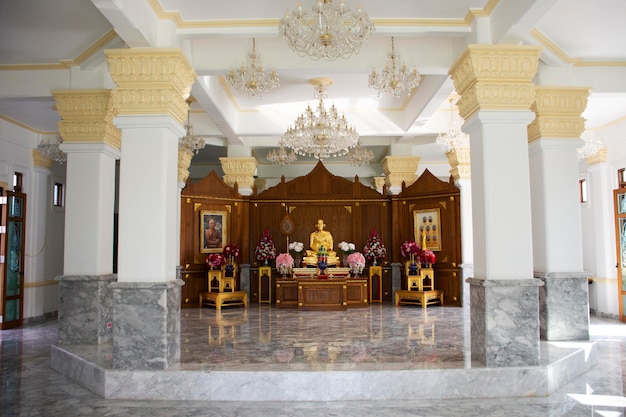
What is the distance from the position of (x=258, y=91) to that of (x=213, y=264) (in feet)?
19.2

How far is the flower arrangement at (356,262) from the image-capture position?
12320 mm

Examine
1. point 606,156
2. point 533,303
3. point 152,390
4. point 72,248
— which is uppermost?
point 606,156

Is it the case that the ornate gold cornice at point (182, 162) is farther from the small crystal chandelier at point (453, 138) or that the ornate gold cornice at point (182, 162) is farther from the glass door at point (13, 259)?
the small crystal chandelier at point (453, 138)

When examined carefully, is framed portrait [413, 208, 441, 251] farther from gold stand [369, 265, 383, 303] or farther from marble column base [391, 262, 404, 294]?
gold stand [369, 265, 383, 303]

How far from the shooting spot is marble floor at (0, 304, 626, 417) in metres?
5.32

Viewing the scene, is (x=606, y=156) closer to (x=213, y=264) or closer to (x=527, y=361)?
(x=527, y=361)

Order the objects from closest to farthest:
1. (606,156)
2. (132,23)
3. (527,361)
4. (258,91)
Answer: (132,23) → (527,361) → (258,91) → (606,156)

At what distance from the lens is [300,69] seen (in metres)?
7.42

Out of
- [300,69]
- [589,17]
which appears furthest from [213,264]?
[589,17]

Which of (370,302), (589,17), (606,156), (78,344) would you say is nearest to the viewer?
(589,17)

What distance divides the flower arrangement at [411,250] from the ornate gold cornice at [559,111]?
5056 mm

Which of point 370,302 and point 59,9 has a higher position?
point 59,9

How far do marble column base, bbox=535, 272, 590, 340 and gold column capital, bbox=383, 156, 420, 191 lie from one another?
6.18m

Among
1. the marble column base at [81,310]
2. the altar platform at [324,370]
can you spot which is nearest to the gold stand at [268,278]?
the altar platform at [324,370]
